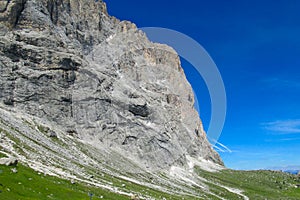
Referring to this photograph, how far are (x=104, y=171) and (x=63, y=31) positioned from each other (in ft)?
328

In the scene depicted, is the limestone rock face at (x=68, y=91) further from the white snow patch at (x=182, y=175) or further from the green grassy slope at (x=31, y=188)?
the green grassy slope at (x=31, y=188)

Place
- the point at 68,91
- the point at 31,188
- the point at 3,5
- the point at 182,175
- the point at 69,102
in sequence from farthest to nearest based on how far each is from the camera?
the point at 182,175 < the point at 68,91 < the point at 3,5 < the point at 69,102 < the point at 31,188

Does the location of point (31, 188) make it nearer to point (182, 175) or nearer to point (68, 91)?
point (68, 91)

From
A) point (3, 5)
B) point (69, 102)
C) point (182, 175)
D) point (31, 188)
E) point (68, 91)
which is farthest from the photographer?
point (182, 175)

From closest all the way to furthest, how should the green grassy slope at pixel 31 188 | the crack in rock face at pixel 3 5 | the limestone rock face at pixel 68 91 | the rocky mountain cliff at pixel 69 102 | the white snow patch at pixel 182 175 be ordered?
the green grassy slope at pixel 31 188 → the rocky mountain cliff at pixel 69 102 → the limestone rock face at pixel 68 91 → the crack in rock face at pixel 3 5 → the white snow patch at pixel 182 175

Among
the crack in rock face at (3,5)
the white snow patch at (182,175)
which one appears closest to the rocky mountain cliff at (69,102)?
the crack in rock face at (3,5)

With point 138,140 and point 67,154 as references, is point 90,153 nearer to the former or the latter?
point 67,154

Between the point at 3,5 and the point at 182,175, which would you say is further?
the point at 182,175

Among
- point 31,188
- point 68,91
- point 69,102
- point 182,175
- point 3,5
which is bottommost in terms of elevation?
point 31,188

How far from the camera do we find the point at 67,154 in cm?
10381

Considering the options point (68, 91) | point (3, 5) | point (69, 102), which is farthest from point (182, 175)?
point (3, 5)

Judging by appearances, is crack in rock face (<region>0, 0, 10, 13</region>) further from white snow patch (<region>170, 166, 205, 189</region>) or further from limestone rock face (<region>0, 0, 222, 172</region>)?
white snow patch (<region>170, 166, 205, 189</region>)

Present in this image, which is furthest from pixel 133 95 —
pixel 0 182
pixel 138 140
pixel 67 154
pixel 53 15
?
pixel 0 182

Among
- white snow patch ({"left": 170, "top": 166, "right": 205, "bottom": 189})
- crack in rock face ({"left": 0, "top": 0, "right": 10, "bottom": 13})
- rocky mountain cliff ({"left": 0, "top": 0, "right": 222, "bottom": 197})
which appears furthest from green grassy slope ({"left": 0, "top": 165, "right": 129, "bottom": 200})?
crack in rock face ({"left": 0, "top": 0, "right": 10, "bottom": 13})
